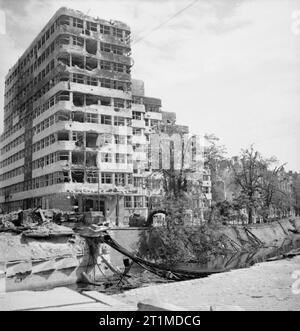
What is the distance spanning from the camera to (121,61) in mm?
48469

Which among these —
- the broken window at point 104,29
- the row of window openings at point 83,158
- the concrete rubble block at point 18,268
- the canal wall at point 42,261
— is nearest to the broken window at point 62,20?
the broken window at point 104,29

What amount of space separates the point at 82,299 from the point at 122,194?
37637 mm

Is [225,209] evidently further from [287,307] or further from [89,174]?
[287,307]

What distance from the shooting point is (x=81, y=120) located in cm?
4644

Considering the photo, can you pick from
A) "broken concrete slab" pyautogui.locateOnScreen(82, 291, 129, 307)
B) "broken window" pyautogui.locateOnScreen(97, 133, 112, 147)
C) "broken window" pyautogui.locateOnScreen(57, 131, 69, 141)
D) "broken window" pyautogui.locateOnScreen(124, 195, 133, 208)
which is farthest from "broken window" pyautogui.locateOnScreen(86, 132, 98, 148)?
"broken concrete slab" pyautogui.locateOnScreen(82, 291, 129, 307)

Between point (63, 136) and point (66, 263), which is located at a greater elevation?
point (63, 136)

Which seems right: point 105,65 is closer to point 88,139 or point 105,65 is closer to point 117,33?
point 117,33

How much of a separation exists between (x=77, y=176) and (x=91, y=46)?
55.4 ft

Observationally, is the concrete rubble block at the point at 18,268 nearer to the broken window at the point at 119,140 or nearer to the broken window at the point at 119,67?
the broken window at the point at 119,140

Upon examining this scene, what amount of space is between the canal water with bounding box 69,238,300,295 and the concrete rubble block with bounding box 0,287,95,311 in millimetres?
7257

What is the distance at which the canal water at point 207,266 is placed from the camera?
675 inches

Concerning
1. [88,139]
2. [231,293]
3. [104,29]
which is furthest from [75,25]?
[231,293]

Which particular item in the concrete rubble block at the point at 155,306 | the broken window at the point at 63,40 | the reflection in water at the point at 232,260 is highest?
→ the broken window at the point at 63,40

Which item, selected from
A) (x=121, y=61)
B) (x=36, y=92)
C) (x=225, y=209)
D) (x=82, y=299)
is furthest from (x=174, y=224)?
(x=36, y=92)
